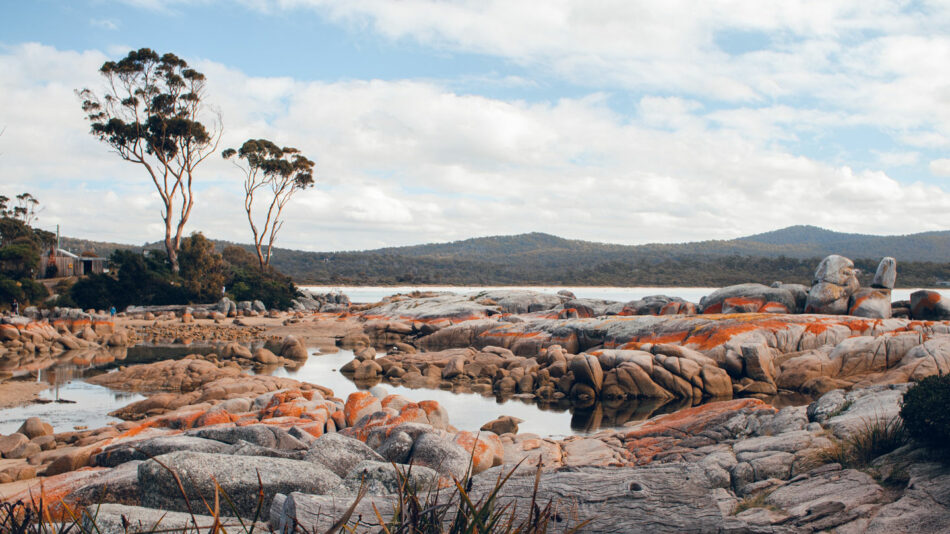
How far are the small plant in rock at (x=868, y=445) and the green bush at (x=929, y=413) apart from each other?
0.25 meters

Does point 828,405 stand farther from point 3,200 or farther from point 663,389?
point 3,200

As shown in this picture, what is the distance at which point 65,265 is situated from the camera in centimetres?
5156

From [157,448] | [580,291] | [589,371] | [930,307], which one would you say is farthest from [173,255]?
[580,291]

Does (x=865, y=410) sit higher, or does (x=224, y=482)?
(x=224, y=482)

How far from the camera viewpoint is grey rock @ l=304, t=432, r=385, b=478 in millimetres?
7078

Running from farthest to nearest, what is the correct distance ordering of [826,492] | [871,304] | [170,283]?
[170,283]
[871,304]
[826,492]

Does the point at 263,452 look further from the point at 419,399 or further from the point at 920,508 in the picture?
the point at 419,399

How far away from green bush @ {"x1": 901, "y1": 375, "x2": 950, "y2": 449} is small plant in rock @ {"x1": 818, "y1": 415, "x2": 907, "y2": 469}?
25cm

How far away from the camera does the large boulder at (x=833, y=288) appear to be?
2661 centimetres

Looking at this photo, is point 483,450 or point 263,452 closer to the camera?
point 263,452

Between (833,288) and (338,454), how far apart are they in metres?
26.0

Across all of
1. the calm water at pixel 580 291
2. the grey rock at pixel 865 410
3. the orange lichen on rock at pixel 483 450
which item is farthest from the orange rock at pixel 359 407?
Answer: the calm water at pixel 580 291

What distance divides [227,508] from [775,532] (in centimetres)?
445

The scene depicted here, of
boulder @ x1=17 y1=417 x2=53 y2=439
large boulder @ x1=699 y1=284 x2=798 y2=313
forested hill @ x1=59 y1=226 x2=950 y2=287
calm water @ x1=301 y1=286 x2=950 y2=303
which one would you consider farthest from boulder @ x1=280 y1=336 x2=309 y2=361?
forested hill @ x1=59 y1=226 x2=950 y2=287
